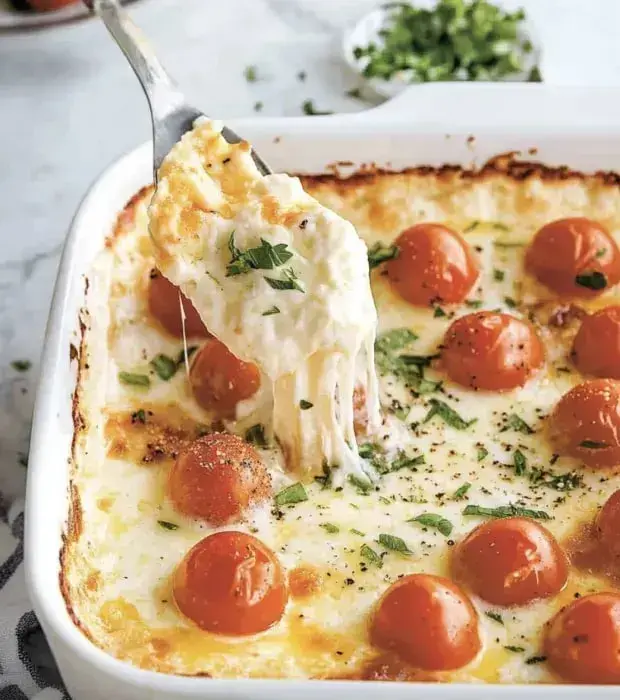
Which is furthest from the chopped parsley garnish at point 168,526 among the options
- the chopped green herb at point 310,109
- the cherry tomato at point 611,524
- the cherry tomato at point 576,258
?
the chopped green herb at point 310,109

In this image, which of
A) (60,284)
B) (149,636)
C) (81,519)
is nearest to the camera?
(149,636)

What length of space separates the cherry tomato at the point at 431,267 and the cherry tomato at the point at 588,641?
0.94m

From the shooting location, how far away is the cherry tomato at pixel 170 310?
2.70m

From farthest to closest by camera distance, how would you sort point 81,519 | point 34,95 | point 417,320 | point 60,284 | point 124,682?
point 34,95 < point 417,320 < point 60,284 < point 81,519 < point 124,682

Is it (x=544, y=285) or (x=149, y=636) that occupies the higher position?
(x=544, y=285)

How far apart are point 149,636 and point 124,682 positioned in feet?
0.91

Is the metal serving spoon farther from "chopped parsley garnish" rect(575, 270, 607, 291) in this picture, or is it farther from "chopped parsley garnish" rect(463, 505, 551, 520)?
"chopped parsley garnish" rect(463, 505, 551, 520)

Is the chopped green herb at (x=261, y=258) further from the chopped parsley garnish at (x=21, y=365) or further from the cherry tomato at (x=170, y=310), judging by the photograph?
the chopped parsley garnish at (x=21, y=365)

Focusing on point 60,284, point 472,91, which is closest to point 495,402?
point 472,91

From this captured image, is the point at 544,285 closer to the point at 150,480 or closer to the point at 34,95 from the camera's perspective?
the point at 150,480

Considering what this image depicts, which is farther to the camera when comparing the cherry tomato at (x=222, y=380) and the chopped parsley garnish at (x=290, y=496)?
the cherry tomato at (x=222, y=380)

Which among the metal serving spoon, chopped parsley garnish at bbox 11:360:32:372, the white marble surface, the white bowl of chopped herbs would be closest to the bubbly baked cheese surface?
the metal serving spoon

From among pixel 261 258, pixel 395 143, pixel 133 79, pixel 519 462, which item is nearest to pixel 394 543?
pixel 519 462

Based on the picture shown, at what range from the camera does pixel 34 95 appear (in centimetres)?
378
